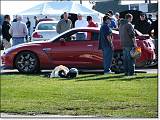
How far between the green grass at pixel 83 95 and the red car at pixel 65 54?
1.38 metres

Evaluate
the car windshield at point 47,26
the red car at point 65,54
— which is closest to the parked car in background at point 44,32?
the car windshield at point 47,26

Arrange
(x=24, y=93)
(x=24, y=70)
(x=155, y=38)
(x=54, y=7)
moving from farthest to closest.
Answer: (x=54, y=7)
(x=155, y=38)
(x=24, y=70)
(x=24, y=93)

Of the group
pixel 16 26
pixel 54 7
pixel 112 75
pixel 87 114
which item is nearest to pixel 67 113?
pixel 87 114

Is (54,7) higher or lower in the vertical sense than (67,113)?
higher

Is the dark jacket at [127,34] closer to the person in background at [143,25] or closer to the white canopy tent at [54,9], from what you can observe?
the person in background at [143,25]

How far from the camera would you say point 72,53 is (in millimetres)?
15422

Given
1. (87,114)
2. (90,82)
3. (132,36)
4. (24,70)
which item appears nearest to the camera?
(87,114)

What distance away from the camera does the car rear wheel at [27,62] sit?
1541 centimetres

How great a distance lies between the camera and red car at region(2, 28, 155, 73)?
606 inches

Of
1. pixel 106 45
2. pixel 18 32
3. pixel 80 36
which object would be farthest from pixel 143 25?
pixel 106 45

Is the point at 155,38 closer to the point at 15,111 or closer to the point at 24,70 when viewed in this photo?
the point at 24,70

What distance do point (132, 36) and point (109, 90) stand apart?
3.59 m

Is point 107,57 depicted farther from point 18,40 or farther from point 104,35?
point 18,40

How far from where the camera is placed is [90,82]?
12.7 meters
